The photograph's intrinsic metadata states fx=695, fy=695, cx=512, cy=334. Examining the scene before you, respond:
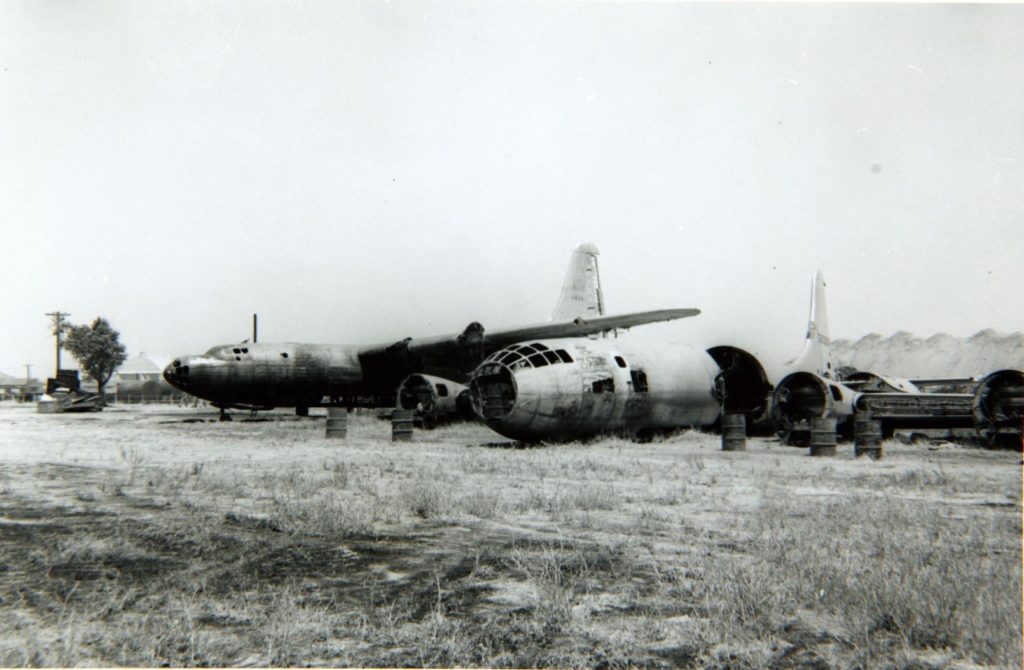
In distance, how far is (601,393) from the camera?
15992 mm

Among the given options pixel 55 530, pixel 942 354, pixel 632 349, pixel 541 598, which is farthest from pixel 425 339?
pixel 942 354

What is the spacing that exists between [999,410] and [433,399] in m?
15.2

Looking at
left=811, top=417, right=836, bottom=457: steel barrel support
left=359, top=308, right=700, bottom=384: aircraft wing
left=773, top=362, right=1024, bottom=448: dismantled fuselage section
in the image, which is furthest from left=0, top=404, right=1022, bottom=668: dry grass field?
left=359, top=308, right=700, bottom=384: aircraft wing

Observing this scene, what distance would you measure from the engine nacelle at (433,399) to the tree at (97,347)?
48.4 meters

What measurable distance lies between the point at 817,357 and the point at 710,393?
4569 mm

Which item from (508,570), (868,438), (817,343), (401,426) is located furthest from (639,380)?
(508,570)

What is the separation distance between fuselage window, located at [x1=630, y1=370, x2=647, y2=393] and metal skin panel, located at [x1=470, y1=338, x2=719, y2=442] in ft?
0.20

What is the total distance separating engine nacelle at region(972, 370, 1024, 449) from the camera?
15562 millimetres

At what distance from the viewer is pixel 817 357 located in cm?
2084

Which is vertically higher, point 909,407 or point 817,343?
point 817,343

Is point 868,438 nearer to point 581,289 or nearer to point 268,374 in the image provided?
point 581,289

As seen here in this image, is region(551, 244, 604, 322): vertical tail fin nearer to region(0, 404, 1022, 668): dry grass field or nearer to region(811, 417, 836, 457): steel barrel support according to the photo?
region(811, 417, 836, 457): steel barrel support

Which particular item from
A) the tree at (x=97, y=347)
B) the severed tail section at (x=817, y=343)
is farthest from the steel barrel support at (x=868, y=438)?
the tree at (x=97, y=347)

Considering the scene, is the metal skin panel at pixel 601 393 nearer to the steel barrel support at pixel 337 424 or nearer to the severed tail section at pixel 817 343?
the severed tail section at pixel 817 343
